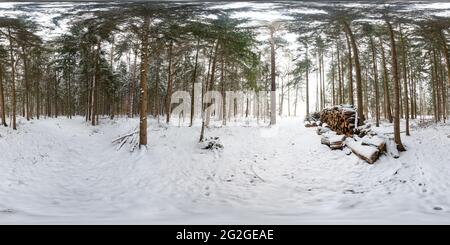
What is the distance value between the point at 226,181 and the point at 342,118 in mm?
1591

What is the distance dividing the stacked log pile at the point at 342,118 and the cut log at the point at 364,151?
0.53ft

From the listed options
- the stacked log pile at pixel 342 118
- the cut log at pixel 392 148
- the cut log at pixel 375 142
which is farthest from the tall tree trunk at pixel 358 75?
the cut log at pixel 392 148

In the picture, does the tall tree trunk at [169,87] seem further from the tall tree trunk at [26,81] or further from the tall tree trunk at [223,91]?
the tall tree trunk at [26,81]

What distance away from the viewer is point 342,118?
3359mm

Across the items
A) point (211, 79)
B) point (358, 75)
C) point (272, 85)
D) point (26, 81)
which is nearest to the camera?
point (211, 79)

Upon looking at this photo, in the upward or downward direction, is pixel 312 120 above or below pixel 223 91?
below

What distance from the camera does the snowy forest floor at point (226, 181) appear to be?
2955 mm

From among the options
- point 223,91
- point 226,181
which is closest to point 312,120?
point 223,91

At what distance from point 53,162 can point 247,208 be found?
2.40 metres

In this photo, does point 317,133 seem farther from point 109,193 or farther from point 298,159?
point 109,193

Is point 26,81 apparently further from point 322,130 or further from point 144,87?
point 322,130

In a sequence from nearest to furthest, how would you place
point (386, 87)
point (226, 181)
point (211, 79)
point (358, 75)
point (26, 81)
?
point (226, 181) < point (211, 79) < point (358, 75) < point (26, 81) < point (386, 87)

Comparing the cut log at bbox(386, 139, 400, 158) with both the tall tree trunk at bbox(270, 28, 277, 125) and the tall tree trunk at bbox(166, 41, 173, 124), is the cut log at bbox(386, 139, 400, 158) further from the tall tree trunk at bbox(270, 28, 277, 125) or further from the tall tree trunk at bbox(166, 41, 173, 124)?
the tall tree trunk at bbox(166, 41, 173, 124)
